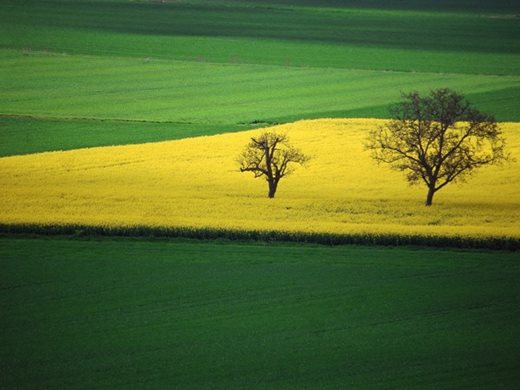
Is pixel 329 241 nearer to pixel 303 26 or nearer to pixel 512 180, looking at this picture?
pixel 512 180

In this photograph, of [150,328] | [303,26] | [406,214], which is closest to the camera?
[150,328]

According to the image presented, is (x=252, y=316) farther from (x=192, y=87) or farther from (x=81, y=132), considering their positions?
(x=192, y=87)

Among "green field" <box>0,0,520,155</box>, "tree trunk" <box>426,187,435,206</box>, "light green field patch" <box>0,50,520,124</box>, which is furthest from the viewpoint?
"light green field patch" <box>0,50,520,124</box>

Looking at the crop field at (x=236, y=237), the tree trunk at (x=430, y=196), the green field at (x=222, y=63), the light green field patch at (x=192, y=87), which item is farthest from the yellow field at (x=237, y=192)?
the light green field patch at (x=192, y=87)

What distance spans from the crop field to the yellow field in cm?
12

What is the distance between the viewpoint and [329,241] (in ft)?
109

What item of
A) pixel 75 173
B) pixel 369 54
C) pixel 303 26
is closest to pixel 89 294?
pixel 75 173

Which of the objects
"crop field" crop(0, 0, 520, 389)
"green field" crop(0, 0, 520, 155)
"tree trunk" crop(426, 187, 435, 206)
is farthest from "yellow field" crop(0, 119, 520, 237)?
"green field" crop(0, 0, 520, 155)

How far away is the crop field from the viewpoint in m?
23.8

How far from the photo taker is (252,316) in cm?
2652

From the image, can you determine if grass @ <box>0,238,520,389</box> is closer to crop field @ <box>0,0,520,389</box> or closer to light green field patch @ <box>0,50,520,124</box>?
crop field @ <box>0,0,520,389</box>

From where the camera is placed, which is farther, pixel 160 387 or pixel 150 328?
pixel 150 328

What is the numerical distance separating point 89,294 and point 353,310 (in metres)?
5.58

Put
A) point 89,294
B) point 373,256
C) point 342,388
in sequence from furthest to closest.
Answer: point 373,256 → point 89,294 → point 342,388
